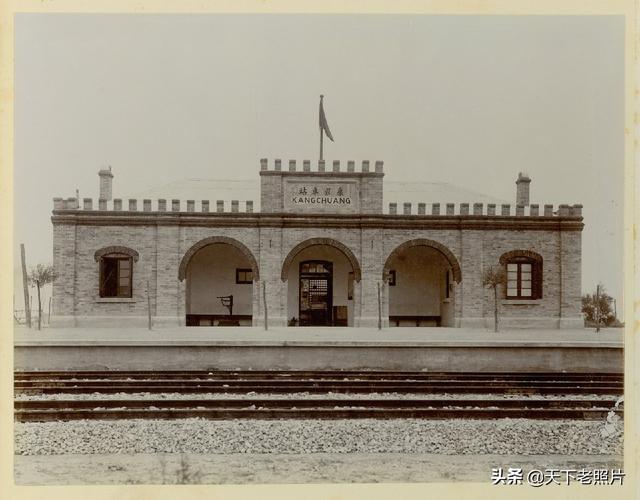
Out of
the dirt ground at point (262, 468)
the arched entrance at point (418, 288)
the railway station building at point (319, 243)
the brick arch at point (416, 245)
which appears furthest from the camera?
the arched entrance at point (418, 288)

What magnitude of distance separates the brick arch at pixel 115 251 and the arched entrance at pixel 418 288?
8.32 metres

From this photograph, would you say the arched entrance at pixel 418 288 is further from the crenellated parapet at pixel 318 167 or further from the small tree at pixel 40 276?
the small tree at pixel 40 276

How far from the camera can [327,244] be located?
20344 mm

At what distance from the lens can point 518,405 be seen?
9.81 m

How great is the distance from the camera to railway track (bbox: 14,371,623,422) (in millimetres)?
9195

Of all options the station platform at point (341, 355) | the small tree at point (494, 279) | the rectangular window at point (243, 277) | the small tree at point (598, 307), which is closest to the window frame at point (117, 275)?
the rectangular window at point (243, 277)

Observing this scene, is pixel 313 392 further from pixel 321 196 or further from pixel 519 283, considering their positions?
pixel 519 283

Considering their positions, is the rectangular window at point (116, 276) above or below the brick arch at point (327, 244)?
below

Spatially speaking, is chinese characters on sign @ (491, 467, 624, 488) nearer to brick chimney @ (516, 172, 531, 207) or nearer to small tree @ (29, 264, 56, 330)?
brick chimney @ (516, 172, 531, 207)

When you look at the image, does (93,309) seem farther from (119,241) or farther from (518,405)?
(518,405)

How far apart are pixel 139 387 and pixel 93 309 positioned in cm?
956

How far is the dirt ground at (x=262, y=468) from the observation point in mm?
7562

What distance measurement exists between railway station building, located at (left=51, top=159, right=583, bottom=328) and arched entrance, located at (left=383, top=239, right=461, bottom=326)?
126 cm

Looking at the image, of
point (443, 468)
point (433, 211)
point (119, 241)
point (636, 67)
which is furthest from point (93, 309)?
point (636, 67)
